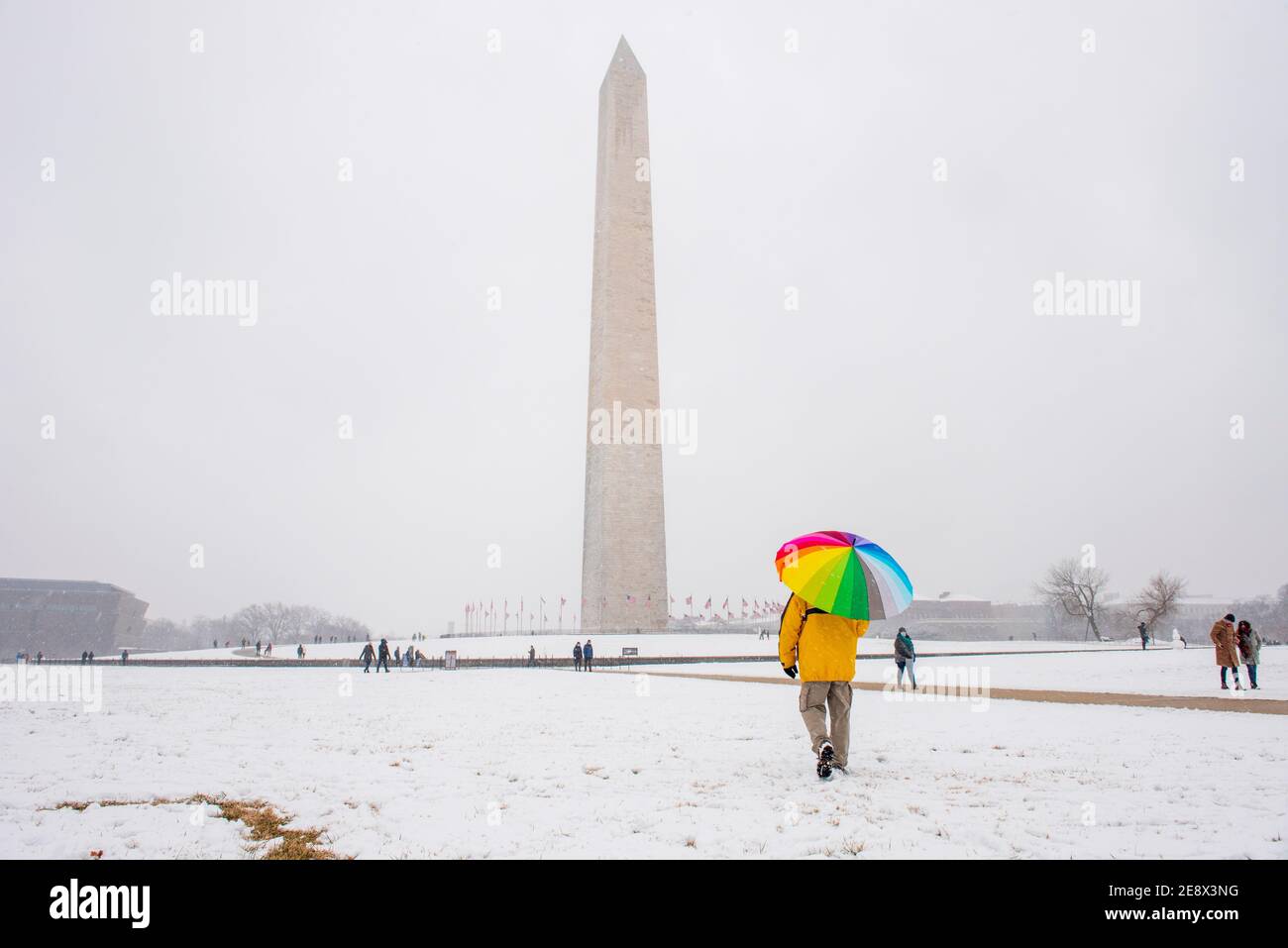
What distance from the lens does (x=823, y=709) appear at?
7.59 m

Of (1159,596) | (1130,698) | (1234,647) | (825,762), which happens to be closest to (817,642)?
(825,762)

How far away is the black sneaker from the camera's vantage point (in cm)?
Result: 731

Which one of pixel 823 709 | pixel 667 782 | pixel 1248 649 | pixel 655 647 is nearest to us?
pixel 667 782

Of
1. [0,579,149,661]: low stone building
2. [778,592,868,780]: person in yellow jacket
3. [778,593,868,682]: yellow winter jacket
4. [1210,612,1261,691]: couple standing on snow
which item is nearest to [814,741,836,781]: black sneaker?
[778,592,868,780]: person in yellow jacket

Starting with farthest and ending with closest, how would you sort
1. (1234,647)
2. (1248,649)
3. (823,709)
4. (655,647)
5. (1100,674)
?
(655,647), (1100,674), (1248,649), (1234,647), (823,709)

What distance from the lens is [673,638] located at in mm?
45219

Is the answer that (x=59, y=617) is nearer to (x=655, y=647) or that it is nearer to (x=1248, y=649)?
(x=655, y=647)

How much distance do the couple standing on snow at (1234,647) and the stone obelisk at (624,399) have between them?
32248 mm

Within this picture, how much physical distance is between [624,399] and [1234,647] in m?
34.1

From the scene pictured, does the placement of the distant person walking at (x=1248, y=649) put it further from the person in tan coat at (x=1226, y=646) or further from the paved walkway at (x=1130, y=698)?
the paved walkway at (x=1130, y=698)

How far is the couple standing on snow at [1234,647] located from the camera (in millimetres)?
15836

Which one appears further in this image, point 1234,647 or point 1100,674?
point 1100,674

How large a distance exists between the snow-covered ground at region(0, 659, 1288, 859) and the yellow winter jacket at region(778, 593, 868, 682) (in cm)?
96
